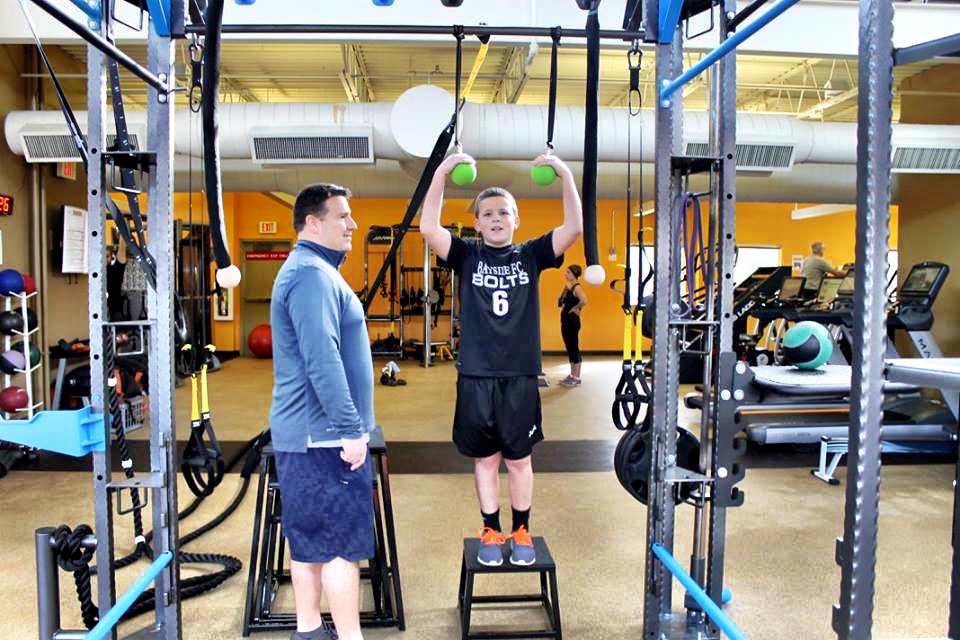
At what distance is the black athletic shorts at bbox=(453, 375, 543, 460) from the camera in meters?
2.40

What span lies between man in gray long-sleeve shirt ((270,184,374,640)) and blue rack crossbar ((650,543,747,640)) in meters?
0.97

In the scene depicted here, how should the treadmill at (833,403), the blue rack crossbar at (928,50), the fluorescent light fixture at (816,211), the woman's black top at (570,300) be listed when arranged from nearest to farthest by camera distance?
1. the blue rack crossbar at (928,50)
2. the treadmill at (833,403)
3. the woman's black top at (570,300)
4. the fluorescent light fixture at (816,211)

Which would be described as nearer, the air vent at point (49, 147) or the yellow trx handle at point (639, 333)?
the yellow trx handle at point (639, 333)

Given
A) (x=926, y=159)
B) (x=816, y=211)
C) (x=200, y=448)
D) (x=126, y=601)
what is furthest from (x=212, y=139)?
(x=816, y=211)

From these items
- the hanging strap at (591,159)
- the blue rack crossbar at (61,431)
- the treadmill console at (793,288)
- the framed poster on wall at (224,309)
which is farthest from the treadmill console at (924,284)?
the framed poster on wall at (224,309)

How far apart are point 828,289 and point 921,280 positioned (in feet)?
4.81

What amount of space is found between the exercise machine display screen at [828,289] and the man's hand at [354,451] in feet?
21.7

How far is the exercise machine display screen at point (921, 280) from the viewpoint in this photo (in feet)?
18.5

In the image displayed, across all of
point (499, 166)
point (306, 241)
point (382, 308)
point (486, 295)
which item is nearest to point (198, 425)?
point (306, 241)

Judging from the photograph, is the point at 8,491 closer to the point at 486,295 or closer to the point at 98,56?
the point at 98,56

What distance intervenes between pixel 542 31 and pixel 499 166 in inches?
190

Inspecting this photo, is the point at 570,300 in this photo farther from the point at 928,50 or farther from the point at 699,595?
the point at 928,50

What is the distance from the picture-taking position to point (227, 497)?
13.3 ft

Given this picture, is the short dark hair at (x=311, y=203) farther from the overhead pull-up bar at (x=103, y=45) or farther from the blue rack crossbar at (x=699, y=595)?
the blue rack crossbar at (x=699, y=595)
